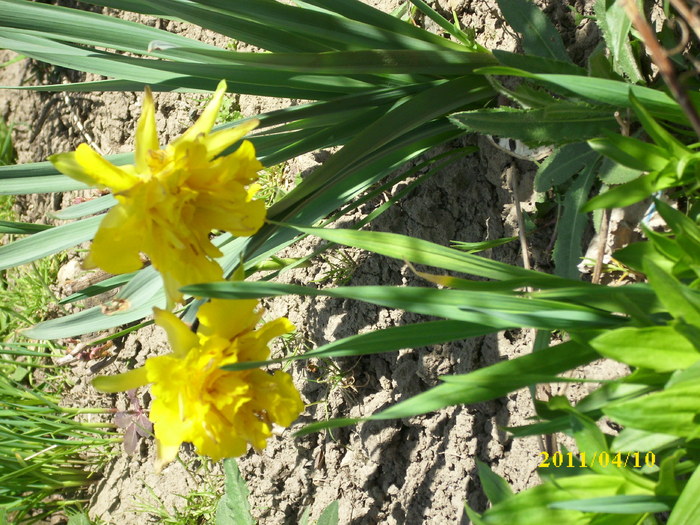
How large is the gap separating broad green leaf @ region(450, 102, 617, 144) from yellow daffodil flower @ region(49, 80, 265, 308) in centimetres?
42

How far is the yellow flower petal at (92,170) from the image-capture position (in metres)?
0.89

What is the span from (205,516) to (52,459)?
0.55 metres

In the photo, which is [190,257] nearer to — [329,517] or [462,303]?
[462,303]

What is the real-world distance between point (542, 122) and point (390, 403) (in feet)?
2.78

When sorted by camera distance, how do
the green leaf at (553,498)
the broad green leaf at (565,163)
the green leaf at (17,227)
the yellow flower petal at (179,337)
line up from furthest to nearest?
1. the green leaf at (17,227)
2. the broad green leaf at (565,163)
3. the yellow flower petal at (179,337)
4. the green leaf at (553,498)

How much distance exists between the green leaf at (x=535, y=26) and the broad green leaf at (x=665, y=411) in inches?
31.0

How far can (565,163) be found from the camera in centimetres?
124

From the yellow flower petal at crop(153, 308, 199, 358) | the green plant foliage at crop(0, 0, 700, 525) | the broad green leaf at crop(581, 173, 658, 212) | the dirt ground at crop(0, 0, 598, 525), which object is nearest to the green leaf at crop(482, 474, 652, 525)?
the green plant foliage at crop(0, 0, 700, 525)

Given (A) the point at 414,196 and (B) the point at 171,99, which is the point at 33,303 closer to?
(B) the point at 171,99

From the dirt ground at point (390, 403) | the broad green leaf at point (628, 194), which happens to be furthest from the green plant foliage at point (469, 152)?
the dirt ground at point (390, 403)

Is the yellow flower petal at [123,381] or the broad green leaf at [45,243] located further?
the broad green leaf at [45,243]

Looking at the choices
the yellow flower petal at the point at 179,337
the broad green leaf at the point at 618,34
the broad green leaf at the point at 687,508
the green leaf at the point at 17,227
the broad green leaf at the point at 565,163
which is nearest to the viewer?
the broad green leaf at the point at 687,508

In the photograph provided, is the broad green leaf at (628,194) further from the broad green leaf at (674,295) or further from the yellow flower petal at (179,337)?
the yellow flower petal at (179,337)

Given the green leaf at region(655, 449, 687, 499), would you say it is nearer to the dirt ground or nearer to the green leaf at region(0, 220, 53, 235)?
the dirt ground
